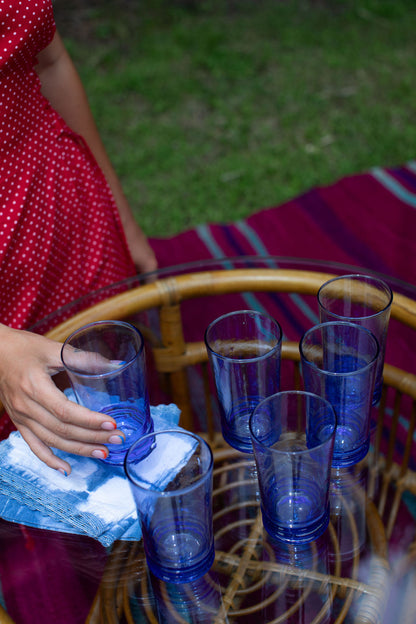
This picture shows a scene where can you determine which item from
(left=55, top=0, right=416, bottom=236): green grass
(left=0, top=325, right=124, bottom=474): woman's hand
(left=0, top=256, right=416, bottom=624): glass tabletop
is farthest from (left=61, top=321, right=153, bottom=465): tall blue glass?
(left=55, top=0, right=416, bottom=236): green grass

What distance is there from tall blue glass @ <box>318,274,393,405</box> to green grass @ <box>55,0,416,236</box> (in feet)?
4.85

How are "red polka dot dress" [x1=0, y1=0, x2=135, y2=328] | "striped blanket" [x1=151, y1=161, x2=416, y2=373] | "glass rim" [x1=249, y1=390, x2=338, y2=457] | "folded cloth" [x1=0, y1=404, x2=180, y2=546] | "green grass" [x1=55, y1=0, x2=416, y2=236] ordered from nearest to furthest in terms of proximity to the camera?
"glass rim" [x1=249, y1=390, x2=338, y2=457]
"folded cloth" [x1=0, y1=404, x2=180, y2=546]
"red polka dot dress" [x1=0, y1=0, x2=135, y2=328]
"striped blanket" [x1=151, y1=161, x2=416, y2=373]
"green grass" [x1=55, y1=0, x2=416, y2=236]

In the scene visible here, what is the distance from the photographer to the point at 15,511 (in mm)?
782

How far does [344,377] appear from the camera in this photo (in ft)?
2.31

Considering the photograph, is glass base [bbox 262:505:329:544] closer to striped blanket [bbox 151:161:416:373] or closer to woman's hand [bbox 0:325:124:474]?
woman's hand [bbox 0:325:124:474]

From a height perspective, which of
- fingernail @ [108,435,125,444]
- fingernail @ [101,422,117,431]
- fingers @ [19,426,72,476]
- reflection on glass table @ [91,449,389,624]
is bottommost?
reflection on glass table @ [91,449,389,624]

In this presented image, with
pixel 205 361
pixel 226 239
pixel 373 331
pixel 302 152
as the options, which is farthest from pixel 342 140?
pixel 373 331

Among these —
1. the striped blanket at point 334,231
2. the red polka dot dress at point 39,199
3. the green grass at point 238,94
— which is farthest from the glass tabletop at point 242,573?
the green grass at point 238,94

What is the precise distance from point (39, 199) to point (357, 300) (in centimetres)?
54

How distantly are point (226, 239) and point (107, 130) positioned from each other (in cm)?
112

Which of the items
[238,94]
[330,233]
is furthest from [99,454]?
[238,94]

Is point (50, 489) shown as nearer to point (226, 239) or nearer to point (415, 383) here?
point (415, 383)

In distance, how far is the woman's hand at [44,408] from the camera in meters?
0.70

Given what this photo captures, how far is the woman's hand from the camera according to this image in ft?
2.29
